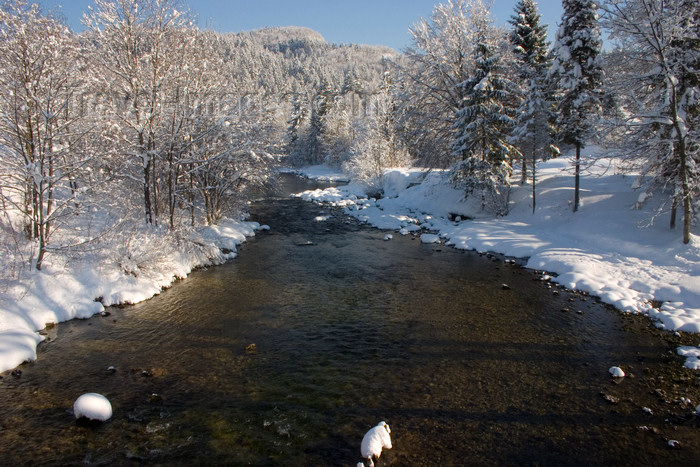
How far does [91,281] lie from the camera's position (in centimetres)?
1156

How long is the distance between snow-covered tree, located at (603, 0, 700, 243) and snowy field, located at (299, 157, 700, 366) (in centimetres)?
167

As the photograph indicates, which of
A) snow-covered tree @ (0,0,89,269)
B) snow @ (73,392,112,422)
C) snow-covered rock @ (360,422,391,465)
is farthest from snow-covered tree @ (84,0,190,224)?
snow-covered rock @ (360,422,391,465)

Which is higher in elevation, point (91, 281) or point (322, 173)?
point (322, 173)

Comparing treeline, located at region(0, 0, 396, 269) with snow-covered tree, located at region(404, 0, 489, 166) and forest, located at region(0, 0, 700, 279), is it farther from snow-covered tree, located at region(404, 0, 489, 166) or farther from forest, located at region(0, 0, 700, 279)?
snow-covered tree, located at region(404, 0, 489, 166)

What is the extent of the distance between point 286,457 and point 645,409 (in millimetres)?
6300

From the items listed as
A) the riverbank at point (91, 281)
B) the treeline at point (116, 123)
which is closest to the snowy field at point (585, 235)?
the treeline at point (116, 123)

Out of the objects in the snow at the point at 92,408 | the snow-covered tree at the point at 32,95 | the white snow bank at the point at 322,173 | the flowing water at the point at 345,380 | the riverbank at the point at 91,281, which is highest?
the snow-covered tree at the point at 32,95

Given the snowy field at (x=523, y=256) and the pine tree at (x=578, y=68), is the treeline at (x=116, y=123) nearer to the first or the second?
the snowy field at (x=523, y=256)

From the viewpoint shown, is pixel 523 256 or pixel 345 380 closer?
pixel 345 380

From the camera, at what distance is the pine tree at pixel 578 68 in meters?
19.1

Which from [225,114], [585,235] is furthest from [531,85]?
[225,114]

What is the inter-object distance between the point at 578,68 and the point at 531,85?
8.03 feet

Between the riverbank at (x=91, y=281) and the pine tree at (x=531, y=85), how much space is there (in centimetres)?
1778

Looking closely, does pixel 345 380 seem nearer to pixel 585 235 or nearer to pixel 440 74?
pixel 585 235
